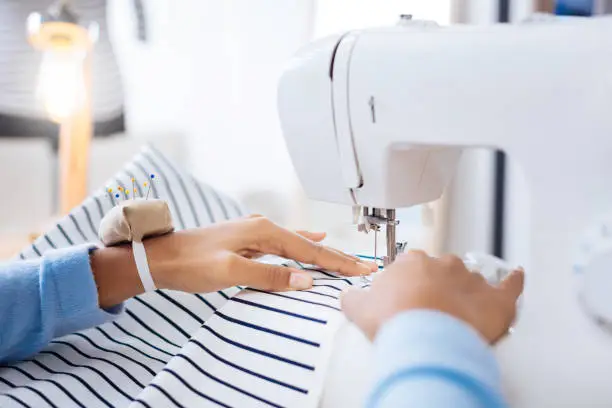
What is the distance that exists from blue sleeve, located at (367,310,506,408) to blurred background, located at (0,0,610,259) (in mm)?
734

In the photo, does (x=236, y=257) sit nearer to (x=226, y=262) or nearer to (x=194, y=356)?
(x=226, y=262)

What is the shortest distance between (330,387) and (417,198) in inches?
9.1

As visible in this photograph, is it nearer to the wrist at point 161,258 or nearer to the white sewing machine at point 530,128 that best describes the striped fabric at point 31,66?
the wrist at point 161,258

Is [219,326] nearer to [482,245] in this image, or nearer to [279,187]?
[482,245]

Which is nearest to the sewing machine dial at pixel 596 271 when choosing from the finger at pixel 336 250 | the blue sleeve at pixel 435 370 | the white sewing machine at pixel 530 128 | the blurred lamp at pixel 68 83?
the white sewing machine at pixel 530 128

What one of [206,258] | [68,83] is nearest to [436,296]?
[206,258]

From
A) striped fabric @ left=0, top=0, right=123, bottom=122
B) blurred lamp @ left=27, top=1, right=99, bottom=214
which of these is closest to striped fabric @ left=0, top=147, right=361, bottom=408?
blurred lamp @ left=27, top=1, right=99, bottom=214

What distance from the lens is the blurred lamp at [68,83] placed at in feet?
4.15

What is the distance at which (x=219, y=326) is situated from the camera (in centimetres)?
57

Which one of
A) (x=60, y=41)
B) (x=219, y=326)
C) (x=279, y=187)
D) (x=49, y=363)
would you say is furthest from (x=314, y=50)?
(x=60, y=41)

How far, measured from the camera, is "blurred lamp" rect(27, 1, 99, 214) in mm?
1264

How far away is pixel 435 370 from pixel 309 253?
387 millimetres

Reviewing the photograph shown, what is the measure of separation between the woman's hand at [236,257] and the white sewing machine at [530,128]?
153 mm

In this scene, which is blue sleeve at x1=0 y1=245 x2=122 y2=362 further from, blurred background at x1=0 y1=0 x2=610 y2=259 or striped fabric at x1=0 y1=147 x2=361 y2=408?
blurred background at x1=0 y1=0 x2=610 y2=259
